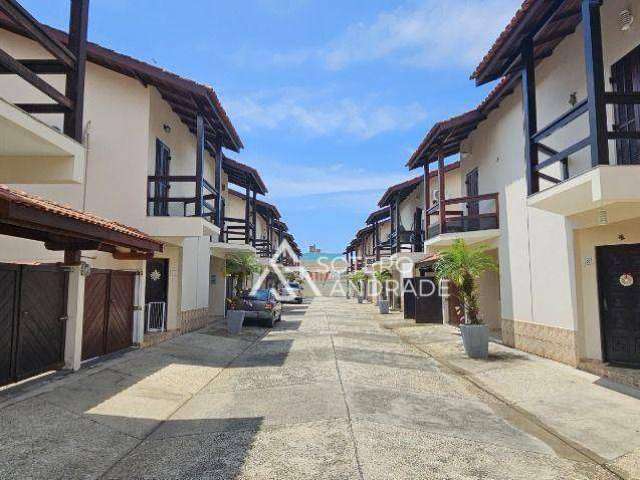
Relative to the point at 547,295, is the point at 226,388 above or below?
below

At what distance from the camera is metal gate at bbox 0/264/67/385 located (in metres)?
6.57

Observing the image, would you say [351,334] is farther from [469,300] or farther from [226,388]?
[226,388]

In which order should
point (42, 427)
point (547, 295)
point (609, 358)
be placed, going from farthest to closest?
point (547, 295) → point (609, 358) → point (42, 427)

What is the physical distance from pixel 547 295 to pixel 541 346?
123cm

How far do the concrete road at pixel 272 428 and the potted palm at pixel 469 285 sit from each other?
5.49 feet

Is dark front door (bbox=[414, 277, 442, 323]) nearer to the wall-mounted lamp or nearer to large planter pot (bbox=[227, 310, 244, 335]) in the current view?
large planter pot (bbox=[227, 310, 244, 335])

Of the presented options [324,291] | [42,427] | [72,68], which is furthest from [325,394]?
[324,291]

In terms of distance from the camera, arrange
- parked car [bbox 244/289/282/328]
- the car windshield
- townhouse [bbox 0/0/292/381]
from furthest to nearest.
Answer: the car windshield < parked car [bbox 244/289/282/328] < townhouse [bbox 0/0/292/381]

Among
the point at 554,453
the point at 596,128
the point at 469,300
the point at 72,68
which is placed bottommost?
the point at 554,453

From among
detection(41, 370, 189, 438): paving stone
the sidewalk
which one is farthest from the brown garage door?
the sidewalk

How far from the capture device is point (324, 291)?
5928 centimetres

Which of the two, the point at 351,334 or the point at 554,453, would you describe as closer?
the point at 554,453

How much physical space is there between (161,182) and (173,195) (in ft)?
3.49

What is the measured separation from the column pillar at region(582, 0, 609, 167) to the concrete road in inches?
153
